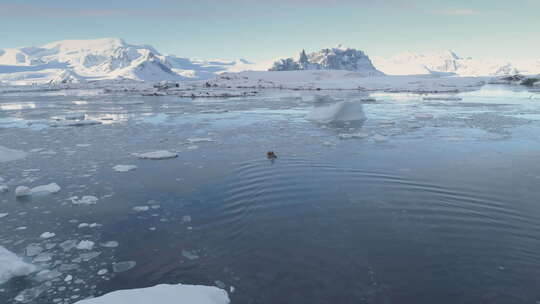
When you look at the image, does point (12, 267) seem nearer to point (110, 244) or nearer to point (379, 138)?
point (110, 244)

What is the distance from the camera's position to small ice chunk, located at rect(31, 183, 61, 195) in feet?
26.9

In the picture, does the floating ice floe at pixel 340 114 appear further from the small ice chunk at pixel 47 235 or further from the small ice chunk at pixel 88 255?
the small ice chunk at pixel 88 255

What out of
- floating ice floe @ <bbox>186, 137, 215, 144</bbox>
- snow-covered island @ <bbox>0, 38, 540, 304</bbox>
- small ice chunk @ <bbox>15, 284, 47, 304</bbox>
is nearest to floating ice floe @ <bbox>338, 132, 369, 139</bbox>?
snow-covered island @ <bbox>0, 38, 540, 304</bbox>

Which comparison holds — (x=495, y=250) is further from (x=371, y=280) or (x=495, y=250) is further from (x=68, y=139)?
(x=68, y=139)

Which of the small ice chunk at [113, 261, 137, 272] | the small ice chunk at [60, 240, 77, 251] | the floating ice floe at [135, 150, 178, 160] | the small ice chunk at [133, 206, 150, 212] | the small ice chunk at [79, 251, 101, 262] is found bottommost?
the small ice chunk at [113, 261, 137, 272]

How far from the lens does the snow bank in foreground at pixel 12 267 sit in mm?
4859

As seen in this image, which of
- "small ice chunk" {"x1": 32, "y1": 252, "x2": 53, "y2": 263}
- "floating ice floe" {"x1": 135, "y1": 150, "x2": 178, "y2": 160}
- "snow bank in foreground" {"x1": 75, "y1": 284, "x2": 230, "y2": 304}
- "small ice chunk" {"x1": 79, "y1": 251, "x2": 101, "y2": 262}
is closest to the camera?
"snow bank in foreground" {"x1": 75, "y1": 284, "x2": 230, "y2": 304}

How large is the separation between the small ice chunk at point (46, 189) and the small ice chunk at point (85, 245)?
9.97 ft

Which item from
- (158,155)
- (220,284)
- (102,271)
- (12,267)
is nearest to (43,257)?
(12,267)

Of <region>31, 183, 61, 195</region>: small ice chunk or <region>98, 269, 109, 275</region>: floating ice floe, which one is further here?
<region>31, 183, 61, 195</region>: small ice chunk

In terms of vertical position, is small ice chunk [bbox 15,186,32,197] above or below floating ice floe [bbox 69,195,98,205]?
above

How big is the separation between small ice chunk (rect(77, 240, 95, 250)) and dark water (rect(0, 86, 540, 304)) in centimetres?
16

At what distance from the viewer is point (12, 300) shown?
4402 millimetres

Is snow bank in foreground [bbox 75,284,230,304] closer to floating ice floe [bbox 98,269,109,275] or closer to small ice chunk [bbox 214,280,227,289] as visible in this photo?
small ice chunk [bbox 214,280,227,289]
